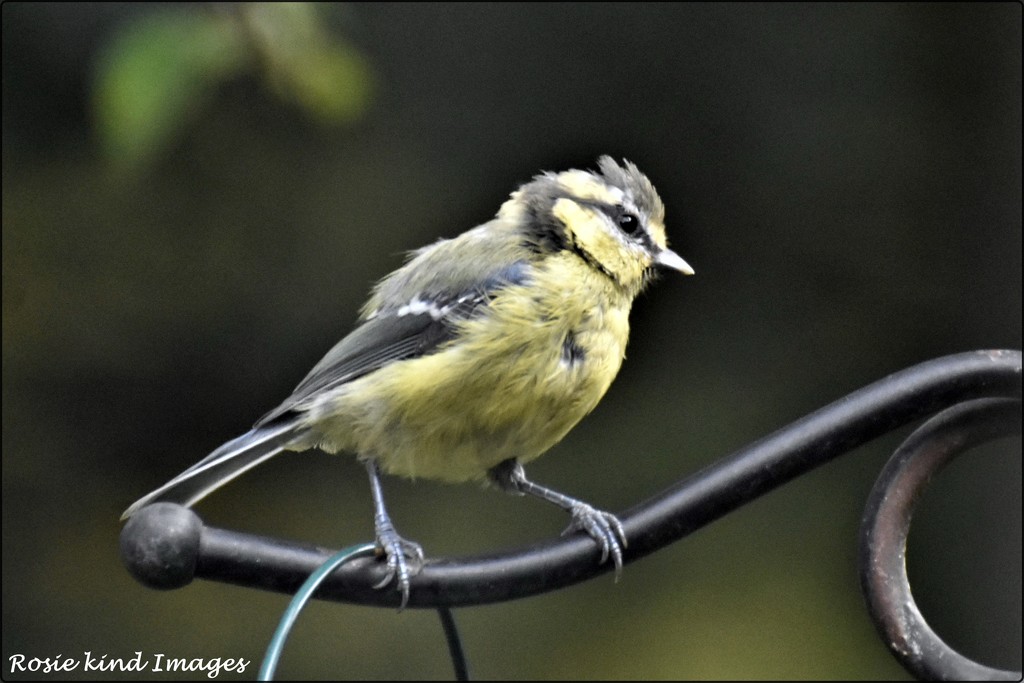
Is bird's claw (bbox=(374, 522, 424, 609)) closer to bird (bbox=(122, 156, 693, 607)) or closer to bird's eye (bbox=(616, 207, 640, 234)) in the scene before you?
bird (bbox=(122, 156, 693, 607))

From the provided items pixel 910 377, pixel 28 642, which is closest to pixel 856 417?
pixel 910 377

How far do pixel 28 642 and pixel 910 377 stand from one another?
7.79ft

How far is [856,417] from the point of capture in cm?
140

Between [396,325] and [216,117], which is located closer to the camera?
[396,325]

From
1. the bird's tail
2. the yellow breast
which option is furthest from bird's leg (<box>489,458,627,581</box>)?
the bird's tail

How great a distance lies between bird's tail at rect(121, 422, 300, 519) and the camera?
1787 millimetres

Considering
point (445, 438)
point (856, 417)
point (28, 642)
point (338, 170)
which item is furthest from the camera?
point (338, 170)

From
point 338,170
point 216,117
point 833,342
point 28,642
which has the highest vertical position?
point 216,117

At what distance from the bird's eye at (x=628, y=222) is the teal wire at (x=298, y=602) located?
841 mm

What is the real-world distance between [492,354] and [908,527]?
0.73 meters

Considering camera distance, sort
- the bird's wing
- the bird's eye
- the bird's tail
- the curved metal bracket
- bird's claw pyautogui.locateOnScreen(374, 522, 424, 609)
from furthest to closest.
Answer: the bird's eye
the bird's wing
the bird's tail
bird's claw pyautogui.locateOnScreen(374, 522, 424, 609)
the curved metal bracket

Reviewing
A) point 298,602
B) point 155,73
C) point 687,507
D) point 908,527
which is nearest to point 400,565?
point 298,602

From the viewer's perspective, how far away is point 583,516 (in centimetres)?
177

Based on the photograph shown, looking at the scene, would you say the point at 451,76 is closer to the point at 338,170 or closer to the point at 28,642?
the point at 338,170
